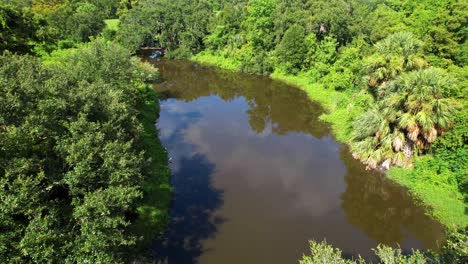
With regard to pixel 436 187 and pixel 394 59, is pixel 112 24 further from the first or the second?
pixel 436 187

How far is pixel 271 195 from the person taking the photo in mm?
27875

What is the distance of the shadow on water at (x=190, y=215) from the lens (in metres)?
22.0

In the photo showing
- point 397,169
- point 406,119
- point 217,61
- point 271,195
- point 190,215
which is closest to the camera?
point 190,215

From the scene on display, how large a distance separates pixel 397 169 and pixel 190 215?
17592 mm

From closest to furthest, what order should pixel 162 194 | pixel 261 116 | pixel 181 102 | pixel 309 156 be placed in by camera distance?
1. pixel 162 194
2. pixel 309 156
3. pixel 261 116
4. pixel 181 102

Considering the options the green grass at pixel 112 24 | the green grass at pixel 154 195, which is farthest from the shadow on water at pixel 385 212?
the green grass at pixel 112 24

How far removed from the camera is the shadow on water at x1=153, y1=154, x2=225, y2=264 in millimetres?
22000

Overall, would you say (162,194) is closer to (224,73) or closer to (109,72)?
(109,72)

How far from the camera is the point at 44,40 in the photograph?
3650cm

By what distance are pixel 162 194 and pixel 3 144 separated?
14.2m

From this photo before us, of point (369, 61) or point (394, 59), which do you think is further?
point (369, 61)

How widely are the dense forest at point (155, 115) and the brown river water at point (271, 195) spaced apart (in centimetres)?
157

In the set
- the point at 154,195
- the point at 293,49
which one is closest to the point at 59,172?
the point at 154,195

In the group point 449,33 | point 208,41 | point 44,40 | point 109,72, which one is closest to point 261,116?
point 109,72
